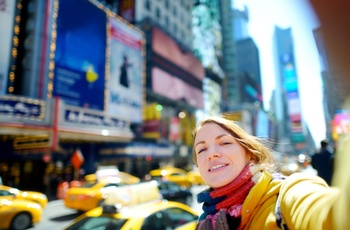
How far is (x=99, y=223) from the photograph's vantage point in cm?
479

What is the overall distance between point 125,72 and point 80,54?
266 inches

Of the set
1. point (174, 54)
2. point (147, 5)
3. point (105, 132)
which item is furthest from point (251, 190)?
point (147, 5)

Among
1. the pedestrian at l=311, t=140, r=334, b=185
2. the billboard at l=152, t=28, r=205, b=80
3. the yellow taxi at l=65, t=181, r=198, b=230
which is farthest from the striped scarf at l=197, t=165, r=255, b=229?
the billboard at l=152, t=28, r=205, b=80

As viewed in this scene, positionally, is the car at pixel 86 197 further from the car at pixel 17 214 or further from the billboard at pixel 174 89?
the billboard at pixel 174 89

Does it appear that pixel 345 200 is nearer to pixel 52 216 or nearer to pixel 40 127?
pixel 52 216

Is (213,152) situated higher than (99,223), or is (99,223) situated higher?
(213,152)

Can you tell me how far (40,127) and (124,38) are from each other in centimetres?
1800

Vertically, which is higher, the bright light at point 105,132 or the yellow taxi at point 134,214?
the bright light at point 105,132

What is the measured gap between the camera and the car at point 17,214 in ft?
29.2

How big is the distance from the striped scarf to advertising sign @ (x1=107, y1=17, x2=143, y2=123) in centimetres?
2888

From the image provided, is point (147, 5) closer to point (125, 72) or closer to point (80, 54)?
point (125, 72)

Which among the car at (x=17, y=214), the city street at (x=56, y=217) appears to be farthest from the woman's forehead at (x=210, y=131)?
the car at (x=17, y=214)

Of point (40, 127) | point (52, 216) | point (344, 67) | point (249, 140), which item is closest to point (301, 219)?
point (344, 67)

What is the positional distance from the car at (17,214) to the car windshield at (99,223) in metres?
5.61
